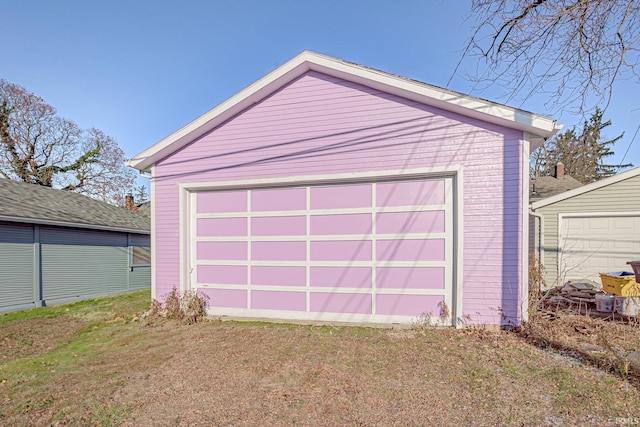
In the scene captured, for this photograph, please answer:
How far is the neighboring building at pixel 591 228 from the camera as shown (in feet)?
27.1

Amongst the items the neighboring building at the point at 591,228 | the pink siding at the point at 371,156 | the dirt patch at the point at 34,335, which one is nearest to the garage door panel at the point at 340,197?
the pink siding at the point at 371,156

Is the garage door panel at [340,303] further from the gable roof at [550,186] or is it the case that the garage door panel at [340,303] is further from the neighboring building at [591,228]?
the gable roof at [550,186]

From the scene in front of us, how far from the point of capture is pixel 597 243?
27.9 ft

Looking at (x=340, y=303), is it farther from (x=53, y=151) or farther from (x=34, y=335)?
(x=53, y=151)

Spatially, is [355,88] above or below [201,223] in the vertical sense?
above

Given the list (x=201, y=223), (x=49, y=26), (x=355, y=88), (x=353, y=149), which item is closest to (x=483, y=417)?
(x=353, y=149)

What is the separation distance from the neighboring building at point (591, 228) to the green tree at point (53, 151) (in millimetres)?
20673

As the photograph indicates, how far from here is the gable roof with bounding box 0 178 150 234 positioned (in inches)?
324

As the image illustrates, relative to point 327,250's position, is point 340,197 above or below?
above

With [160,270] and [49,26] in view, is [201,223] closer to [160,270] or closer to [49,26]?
[160,270]

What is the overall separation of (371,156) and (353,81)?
1507mm

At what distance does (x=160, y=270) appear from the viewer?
6281 millimetres

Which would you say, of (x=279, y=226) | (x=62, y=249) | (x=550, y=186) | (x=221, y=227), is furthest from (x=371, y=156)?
(x=550, y=186)

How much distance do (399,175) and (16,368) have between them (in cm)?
647
